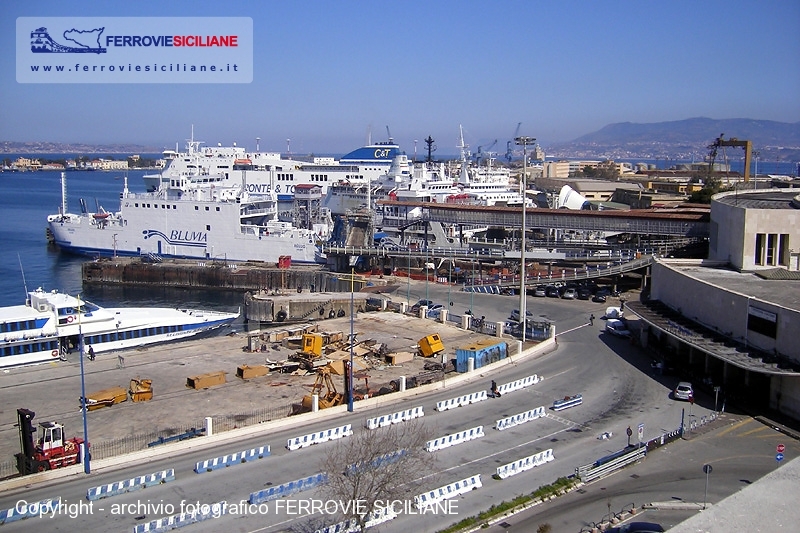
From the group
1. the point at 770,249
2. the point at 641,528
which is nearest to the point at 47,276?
the point at 770,249

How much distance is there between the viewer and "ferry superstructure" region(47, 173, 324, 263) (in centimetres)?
4703

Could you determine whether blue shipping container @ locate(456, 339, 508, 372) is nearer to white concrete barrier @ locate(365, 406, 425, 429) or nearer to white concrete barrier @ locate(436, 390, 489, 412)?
white concrete barrier @ locate(436, 390, 489, 412)

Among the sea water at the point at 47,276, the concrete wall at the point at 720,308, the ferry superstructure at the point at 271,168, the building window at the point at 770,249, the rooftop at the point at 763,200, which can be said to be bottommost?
the sea water at the point at 47,276

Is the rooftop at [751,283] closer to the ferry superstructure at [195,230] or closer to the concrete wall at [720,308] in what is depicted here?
the concrete wall at [720,308]

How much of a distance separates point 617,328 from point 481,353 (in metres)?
7.66

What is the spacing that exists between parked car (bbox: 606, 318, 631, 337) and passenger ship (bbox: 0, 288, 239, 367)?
17075mm

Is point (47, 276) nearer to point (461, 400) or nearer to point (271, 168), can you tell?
point (271, 168)

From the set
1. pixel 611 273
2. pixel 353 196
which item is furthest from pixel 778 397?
pixel 353 196

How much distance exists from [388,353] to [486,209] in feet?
77.2

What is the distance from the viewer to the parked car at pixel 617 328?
25.9m

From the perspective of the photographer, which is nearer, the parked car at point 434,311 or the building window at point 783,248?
the building window at point 783,248

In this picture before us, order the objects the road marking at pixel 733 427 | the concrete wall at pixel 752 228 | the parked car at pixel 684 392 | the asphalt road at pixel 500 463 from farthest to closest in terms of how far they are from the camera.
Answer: the concrete wall at pixel 752 228
the parked car at pixel 684 392
the road marking at pixel 733 427
the asphalt road at pixel 500 463

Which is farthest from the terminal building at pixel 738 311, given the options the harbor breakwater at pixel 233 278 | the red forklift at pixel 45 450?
the harbor breakwater at pixel 233 278

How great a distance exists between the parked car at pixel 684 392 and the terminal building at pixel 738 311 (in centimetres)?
79
